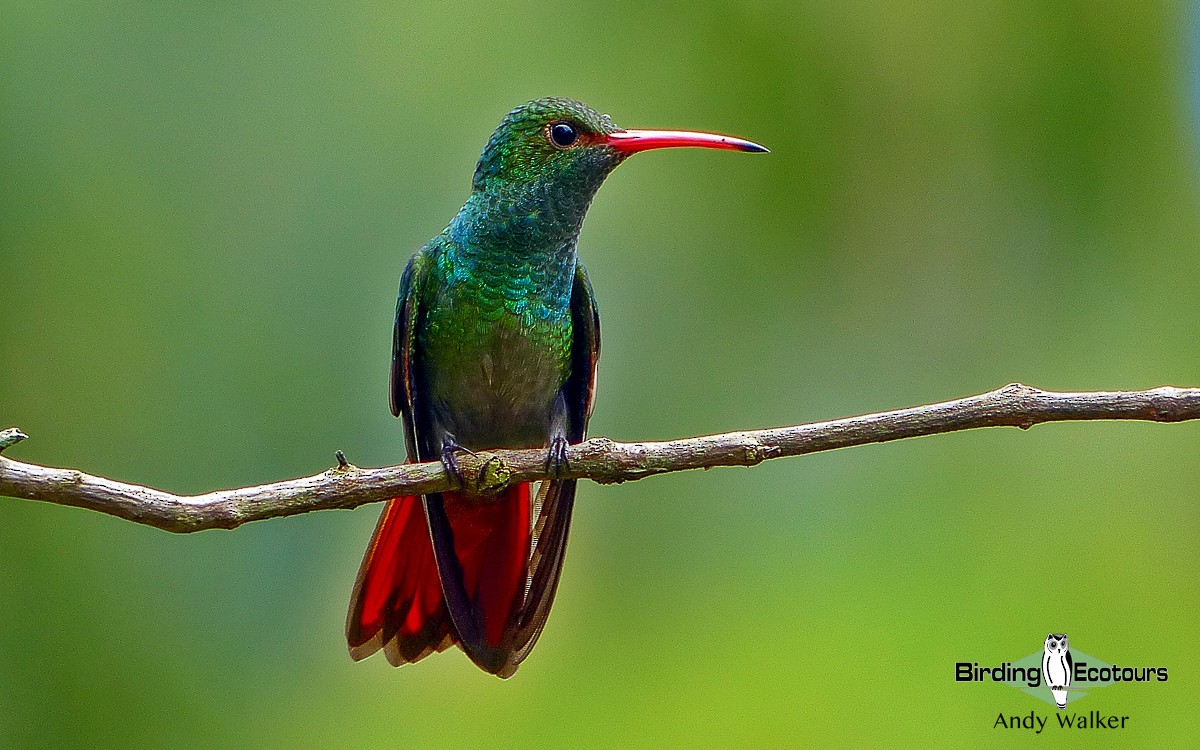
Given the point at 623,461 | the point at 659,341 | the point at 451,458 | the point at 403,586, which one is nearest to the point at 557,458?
the point at 451,458

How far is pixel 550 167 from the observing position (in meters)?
2.92

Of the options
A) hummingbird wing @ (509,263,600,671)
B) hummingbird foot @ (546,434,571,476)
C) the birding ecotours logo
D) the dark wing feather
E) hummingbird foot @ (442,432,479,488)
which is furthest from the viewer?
the birding ecotours logo

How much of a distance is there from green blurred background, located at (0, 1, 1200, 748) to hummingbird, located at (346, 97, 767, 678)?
38.0 inches

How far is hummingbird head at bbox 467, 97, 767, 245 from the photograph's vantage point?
2891mm

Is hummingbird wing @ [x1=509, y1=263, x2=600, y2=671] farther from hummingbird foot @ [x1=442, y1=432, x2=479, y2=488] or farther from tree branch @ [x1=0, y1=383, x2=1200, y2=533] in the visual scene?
tree branch @ [x1=0, y1=383, x2=1200, y2=533]

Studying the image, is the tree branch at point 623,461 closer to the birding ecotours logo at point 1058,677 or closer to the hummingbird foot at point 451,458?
the hummingbird foot at point 451,458

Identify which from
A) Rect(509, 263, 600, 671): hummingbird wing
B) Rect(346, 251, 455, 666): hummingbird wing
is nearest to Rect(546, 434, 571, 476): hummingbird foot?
Rect(509, 263, 600, 671): hummingbird wing

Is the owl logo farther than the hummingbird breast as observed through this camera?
Yes

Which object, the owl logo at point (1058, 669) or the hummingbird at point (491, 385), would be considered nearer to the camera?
the hummingbird at point (491, 385)

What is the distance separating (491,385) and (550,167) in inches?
23.2

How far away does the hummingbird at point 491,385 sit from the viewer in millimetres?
2883

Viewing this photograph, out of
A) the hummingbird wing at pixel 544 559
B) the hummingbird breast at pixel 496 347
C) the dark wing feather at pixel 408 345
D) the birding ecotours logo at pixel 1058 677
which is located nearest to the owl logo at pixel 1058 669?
the birding ecotours logo at pixel 1058 677

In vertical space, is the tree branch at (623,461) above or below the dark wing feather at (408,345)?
below

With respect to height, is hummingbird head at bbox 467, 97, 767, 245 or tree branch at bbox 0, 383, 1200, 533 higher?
hummingbird head at bbox 467, 97, 767, 245
